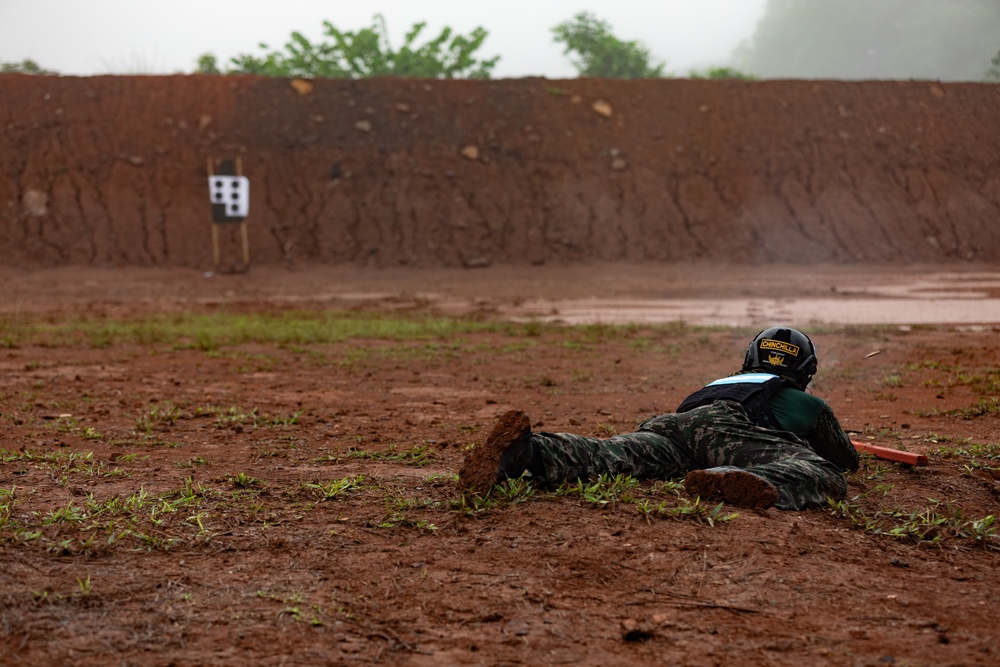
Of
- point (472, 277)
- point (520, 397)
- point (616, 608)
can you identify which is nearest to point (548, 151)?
point (472, 277)

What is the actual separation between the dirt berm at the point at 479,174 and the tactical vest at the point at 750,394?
707 inches

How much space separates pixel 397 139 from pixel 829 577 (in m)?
23.1

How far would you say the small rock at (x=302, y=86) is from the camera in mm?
25859

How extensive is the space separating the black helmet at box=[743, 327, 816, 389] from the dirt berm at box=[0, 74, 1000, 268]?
1794 cm

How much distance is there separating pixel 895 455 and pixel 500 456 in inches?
84.7

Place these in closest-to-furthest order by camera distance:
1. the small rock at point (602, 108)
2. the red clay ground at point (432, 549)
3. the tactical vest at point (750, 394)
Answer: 1. the red clay ground at point (432, 549)
2. the tactical vest at point (750, 394)
3. the small rock at point (602, 108)

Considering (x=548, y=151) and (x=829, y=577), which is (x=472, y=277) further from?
(x=829, y=577)

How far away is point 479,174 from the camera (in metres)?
25.0

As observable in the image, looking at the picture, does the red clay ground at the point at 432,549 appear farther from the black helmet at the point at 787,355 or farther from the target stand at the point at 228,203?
the target stand at the point at 228,203

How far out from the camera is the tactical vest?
464 centimetres

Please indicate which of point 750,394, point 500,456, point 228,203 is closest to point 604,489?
point 500,456

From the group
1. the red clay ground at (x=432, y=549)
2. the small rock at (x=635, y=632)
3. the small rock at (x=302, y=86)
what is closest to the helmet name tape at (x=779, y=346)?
the red clay ground at (x=432, y=549)

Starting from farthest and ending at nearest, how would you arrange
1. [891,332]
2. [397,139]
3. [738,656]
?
[397,139]
[891,332]
[738,656]

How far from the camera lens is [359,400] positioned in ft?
24.1
